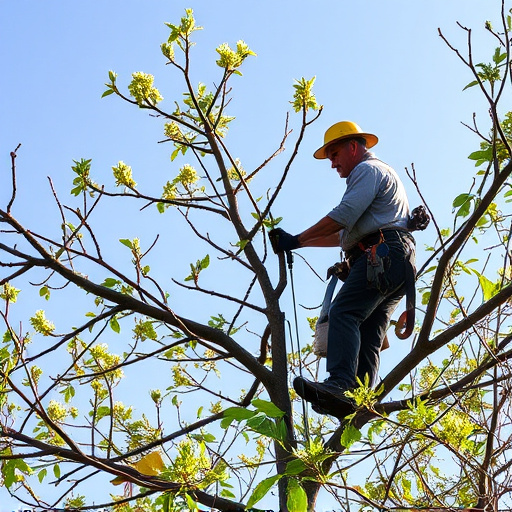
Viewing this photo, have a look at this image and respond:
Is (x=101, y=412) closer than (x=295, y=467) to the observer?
No

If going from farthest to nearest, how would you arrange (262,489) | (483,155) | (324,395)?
(324,395) → (483,155) → (262,489)

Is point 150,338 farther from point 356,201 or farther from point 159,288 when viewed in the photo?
point 356,201

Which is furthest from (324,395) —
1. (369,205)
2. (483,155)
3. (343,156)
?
(343,156)

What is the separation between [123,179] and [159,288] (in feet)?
2.72

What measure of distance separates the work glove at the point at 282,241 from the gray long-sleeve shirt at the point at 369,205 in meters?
0.28

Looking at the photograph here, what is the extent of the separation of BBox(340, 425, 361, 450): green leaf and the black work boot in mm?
525

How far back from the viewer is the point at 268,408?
2891mm

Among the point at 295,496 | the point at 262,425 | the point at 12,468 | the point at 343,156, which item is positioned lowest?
the point at 295,496

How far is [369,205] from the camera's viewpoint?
417 centimetres

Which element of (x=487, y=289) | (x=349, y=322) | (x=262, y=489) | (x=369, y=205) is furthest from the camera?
(x=369, y=205)

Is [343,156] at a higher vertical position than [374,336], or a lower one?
higher

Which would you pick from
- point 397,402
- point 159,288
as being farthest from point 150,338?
point 397,402

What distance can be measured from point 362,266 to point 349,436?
4.09ft

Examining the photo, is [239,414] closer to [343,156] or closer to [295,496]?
[295,496]
